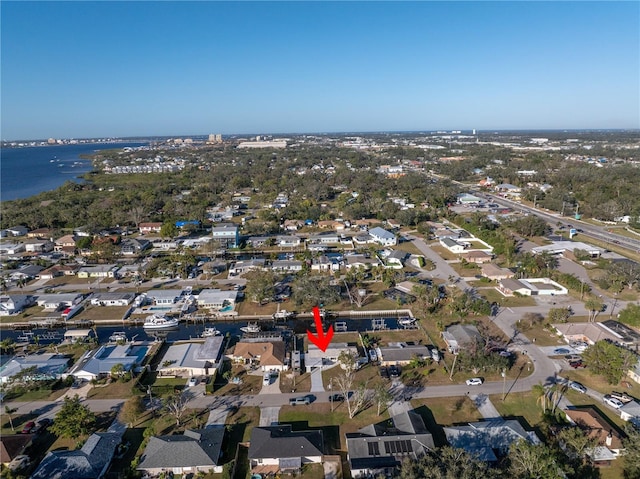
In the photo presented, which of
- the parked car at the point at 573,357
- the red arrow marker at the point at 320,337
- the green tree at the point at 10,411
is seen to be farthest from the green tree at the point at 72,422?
the parked car at the point at 573,357

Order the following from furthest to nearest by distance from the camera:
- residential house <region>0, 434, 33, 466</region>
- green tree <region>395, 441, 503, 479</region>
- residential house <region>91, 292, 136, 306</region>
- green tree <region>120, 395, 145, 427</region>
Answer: residential house <region>91, 292, 136, 306</region> → green tree <region>120, 395, 145, 427</region> → residential house <region>0, 434, 33, 466</region> → green tree <region>395, 441, 503, 479</region>

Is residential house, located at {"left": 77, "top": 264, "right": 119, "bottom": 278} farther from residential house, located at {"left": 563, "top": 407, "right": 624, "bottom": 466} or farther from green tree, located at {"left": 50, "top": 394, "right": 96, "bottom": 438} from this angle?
residential house, located at {"left": 563, "top": 407, "right": 624, "bottom": 466}

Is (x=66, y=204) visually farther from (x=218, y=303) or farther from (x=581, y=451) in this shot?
(x=581, y=451)

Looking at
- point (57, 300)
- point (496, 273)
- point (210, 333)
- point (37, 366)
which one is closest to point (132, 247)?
point (57, 300)

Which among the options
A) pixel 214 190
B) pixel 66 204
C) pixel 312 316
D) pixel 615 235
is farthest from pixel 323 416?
pixel 214 190

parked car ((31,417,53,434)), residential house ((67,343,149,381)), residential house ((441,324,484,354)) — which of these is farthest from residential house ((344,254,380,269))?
parked car ((31,417,53,434))

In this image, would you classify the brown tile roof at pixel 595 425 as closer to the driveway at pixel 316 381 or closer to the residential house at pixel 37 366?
the driveway at pixel 316 381
